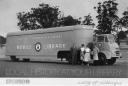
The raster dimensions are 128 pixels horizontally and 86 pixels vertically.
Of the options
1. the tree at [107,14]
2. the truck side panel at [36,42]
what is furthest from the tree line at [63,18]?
the truck side panel at [36,42]

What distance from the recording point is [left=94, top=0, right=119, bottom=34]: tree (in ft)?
12.9

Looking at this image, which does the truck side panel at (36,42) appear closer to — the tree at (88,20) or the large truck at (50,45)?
the large truck at (50,45)

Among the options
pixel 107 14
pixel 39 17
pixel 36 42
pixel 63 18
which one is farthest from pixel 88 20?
pixel 36 42

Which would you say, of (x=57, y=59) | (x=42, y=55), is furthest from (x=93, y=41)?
(x=42, y=55)

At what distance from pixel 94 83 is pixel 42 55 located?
166 cm

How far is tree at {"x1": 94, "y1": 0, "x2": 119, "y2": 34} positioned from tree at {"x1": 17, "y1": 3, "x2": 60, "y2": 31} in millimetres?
594

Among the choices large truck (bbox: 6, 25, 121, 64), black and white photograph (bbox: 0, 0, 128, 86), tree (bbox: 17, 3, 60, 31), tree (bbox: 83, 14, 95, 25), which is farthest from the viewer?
large truck (bbox: 6, 25, 121, 64)

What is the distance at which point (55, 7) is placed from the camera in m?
3.83

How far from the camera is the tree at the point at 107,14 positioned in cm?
394

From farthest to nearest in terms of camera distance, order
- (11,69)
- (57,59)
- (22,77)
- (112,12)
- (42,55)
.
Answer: (57,59) → (42,55) → (112,12) → (11,69) → (22,77)

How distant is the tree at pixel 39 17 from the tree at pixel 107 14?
594mm

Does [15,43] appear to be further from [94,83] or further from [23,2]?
[94,83]

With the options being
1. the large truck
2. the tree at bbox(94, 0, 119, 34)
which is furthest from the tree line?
the large truck

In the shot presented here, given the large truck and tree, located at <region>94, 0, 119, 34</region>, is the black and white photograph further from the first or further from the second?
the large truck
